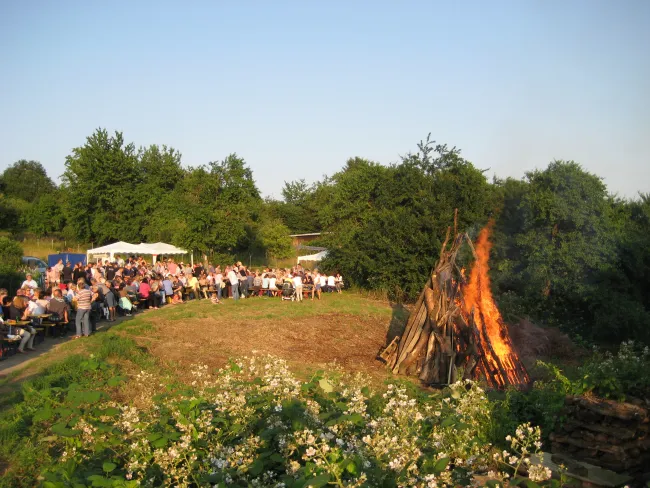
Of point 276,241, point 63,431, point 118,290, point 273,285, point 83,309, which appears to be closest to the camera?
point 63,431

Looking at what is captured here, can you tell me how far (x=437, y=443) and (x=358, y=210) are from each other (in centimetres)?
3034

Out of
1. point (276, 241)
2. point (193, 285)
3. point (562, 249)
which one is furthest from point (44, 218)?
point (562, 249)

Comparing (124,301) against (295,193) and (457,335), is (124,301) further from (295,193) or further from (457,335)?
(295,193)

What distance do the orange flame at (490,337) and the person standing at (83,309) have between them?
33.0 feet

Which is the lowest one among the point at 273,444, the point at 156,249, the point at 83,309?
the point at 273,444

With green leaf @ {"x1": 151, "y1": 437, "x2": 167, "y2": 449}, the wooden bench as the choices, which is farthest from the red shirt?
green leaf @ {"x1": 151, "y1": 437, "x2": 167, "y2": 449}

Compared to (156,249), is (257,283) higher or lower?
lower

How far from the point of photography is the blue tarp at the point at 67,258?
3581 cm

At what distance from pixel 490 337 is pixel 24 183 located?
236 ft

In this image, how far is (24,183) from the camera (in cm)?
7338

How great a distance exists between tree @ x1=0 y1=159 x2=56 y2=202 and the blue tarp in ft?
119

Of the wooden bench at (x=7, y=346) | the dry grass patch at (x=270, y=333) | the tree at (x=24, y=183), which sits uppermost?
the tree at (x=24, y=183)

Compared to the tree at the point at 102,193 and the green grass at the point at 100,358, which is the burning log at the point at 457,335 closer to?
the green grass at the point at 100,358

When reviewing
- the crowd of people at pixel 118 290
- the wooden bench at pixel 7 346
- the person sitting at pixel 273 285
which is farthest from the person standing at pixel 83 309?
the person sitting at pixel 273 285
